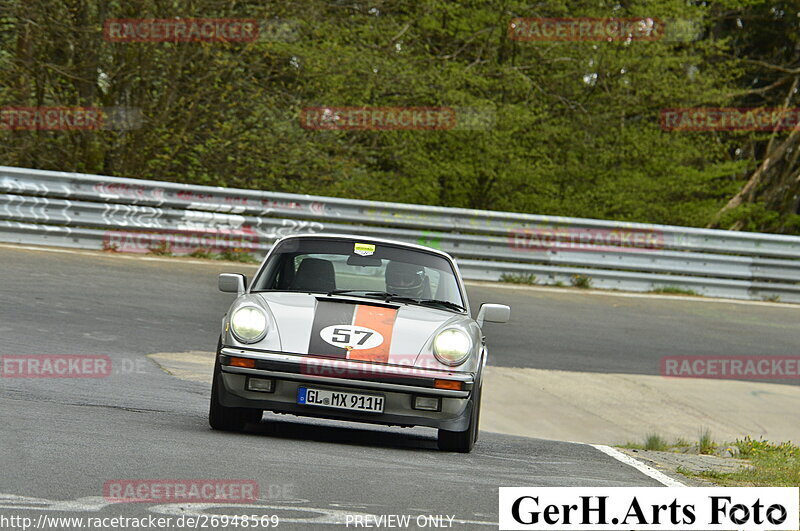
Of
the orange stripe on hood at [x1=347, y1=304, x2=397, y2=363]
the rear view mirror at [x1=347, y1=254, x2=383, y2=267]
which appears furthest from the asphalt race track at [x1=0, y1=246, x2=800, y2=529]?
the rear view mirror at [x1=347, y1=254, x2=383, y2=267]

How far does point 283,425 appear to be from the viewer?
9.01 metres

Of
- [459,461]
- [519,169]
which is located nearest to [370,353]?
[459,461]

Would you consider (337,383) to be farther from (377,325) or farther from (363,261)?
(363,261)

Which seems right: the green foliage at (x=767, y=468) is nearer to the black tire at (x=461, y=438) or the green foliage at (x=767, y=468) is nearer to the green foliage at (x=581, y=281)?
the black tire at (x=461, y=438)

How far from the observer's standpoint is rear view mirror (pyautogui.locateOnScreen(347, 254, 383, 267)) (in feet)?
28.1

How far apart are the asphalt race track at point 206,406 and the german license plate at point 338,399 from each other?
27 cm

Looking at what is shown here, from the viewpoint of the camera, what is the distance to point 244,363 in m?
7.60

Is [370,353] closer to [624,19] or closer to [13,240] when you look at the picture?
[13,240]

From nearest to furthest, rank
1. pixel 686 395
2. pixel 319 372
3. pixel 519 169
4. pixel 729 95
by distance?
1. pixel 319 372
2. pixel 686 395
3. pixel 519 169
4. pixel 729 95

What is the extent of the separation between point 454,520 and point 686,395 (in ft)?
28.0

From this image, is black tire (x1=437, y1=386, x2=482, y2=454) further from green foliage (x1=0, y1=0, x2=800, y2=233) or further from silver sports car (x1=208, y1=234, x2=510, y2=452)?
green foliage (x1=0, y1=0, x2=800, y2=233)

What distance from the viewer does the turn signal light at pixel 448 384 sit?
7.62 m

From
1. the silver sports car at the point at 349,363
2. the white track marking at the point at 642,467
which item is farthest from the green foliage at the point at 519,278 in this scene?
the silver sports car at the point at 349,363

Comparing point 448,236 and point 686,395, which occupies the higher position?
point 448,236
